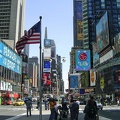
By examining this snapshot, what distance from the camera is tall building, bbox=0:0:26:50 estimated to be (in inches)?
7180

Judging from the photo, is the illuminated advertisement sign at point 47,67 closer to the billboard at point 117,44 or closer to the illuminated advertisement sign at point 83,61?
the illuminated advertisement sign at point 83,61

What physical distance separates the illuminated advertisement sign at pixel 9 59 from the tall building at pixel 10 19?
5810 centimetres

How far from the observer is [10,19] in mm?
184875

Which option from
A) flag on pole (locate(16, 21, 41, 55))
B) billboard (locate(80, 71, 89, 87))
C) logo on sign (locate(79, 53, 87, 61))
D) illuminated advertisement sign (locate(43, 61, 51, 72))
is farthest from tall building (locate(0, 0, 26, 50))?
flag on pole (locate(16, 21, 41, 55))

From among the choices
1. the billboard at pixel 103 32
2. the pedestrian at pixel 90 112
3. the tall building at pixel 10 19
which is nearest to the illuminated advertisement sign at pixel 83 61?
the billboard at pixel 103 32

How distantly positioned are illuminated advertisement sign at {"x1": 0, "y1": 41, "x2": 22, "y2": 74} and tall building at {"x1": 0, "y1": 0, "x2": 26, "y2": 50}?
58.1m

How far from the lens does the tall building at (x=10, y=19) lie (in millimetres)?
182375

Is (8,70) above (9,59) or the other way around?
the other way around

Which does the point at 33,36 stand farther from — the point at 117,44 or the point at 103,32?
the point at 103,32

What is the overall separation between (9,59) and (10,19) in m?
83.8

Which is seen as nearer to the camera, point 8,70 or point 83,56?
point 83,56

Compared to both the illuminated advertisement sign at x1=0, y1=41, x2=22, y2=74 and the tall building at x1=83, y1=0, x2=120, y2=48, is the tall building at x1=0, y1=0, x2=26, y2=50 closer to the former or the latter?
the tall building at x1=83, y1=0, x2=120, y2=48

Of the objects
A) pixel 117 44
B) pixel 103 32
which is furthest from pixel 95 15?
pixel 117 44

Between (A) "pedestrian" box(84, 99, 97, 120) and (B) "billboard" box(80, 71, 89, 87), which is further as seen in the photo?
(B) "billboard" box(80, 71, 89, 87)
